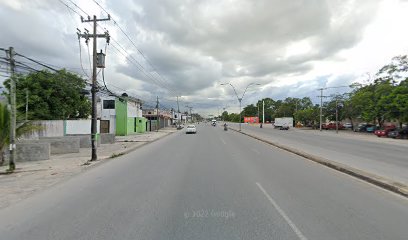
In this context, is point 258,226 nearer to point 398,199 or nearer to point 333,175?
point 398,199

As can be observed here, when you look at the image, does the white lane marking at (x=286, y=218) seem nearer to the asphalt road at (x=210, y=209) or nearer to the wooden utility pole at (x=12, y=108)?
the asphalt road at (x=210, y=209)

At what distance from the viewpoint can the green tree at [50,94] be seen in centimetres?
3469

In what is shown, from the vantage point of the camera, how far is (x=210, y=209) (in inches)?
240

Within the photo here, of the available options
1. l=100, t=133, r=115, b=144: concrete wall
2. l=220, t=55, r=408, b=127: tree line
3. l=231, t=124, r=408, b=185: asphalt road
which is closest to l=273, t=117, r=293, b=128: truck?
l=220, t=55, r=408, b=127: tree line

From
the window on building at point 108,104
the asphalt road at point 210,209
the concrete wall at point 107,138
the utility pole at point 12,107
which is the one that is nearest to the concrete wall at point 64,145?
the utility pole at point 12,107

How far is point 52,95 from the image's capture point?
37.4 m

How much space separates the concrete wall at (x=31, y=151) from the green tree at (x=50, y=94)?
63.6 ft

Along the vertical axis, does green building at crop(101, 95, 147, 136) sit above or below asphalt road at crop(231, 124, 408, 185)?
above

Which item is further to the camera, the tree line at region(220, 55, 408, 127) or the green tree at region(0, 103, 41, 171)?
the tree line at region(220, 55, 408, 127)

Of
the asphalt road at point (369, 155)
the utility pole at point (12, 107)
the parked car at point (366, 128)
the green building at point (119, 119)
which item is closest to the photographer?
the asphalt road at point (369, 155)

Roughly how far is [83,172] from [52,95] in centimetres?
2962

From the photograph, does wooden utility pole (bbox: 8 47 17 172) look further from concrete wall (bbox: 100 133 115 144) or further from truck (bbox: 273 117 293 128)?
truck (bbox: 273 117 293 128)

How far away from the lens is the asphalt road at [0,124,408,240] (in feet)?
16.0

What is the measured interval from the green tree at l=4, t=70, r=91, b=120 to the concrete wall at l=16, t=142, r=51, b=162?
1938 cm
